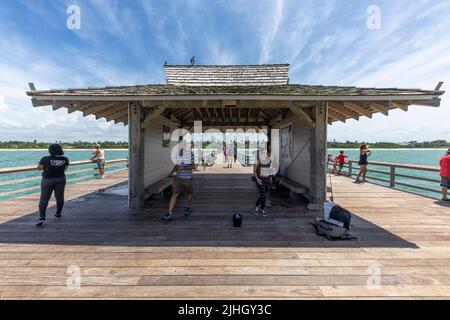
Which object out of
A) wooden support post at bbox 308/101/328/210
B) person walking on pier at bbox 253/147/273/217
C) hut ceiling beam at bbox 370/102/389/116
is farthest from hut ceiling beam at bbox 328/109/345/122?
person walking on pier at bbox 253/147/273/217

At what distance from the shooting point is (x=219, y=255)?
11.0 feet

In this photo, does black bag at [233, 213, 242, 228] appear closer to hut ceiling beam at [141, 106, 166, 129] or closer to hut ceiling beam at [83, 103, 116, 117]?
hut ceiling beam at [141, 106, 166, 129]

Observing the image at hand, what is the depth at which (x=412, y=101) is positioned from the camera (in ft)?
16.4

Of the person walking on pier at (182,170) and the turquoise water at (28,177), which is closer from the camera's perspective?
the person walking on pier at (182,170)

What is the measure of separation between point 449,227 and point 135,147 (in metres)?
7.14

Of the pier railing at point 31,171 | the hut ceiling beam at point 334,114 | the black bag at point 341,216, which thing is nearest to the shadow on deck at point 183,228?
the black bag at point 341,216

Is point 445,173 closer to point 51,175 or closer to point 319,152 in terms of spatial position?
point 319,152

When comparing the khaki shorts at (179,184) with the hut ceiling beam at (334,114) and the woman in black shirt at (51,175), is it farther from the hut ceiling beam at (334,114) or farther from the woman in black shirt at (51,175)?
the hut ceiling beam at (334,114)

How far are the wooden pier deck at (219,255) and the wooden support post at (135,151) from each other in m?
0.46

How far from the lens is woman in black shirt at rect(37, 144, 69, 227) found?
15.1ft

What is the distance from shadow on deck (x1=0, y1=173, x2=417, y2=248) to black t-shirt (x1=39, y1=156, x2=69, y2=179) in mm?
999

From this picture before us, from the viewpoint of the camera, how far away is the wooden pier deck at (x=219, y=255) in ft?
8.35

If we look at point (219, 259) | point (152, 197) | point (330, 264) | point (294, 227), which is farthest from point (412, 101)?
point (152, 197)

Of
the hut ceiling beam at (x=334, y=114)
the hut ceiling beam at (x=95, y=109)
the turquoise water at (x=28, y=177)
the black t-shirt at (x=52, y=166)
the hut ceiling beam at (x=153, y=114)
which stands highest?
the hut ceiling beam at (x=334, y=114)
